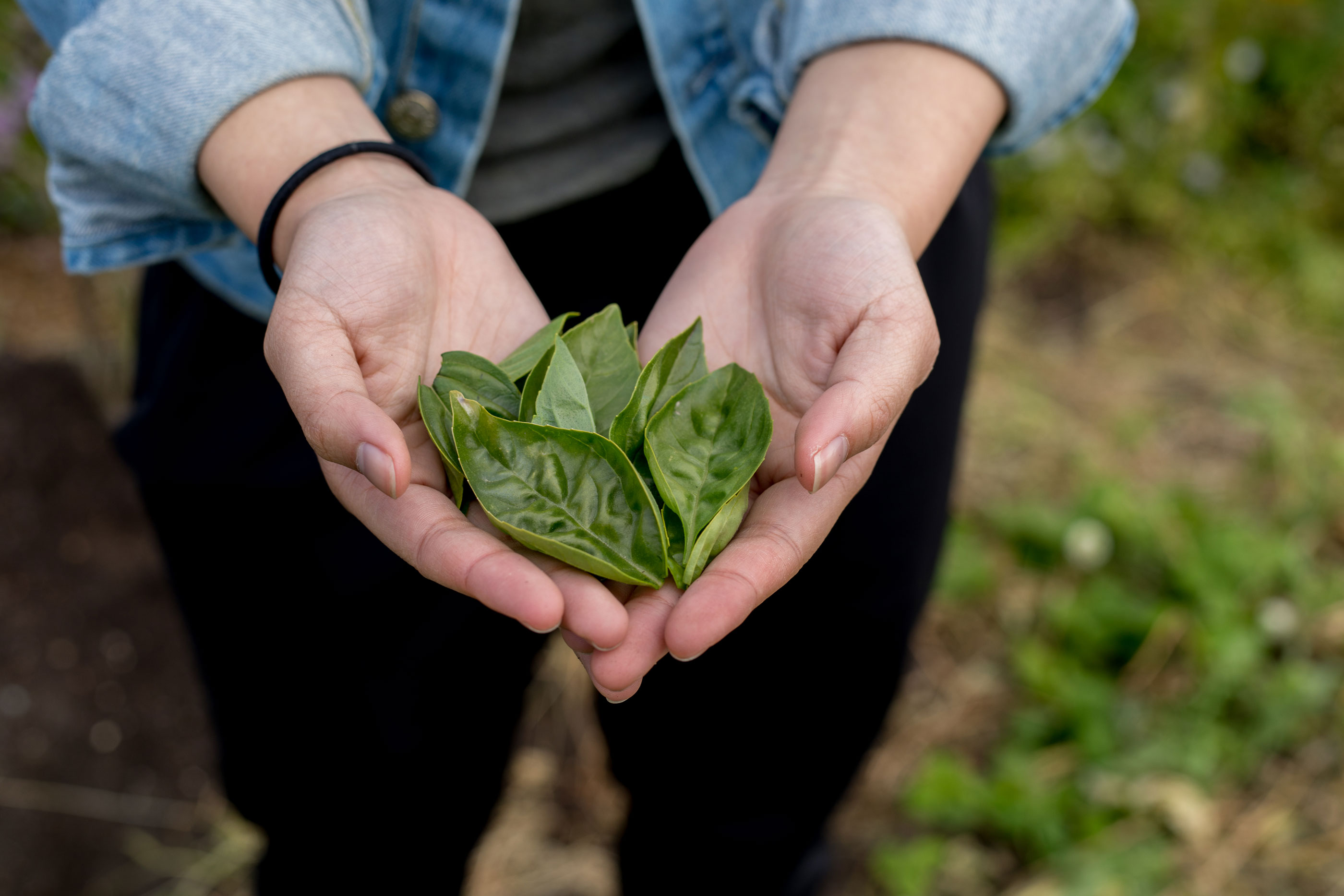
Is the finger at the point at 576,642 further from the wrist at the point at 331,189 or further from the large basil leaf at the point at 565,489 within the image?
the wrist at the point at 331,189

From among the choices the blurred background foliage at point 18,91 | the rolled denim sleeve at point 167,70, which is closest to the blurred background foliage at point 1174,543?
the rolled denim sleeve at point 167,70

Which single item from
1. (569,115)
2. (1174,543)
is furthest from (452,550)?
(1174,543)

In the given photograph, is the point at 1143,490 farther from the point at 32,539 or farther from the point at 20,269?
the point at 20,269

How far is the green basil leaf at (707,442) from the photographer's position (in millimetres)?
887

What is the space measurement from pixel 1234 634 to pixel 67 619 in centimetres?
231

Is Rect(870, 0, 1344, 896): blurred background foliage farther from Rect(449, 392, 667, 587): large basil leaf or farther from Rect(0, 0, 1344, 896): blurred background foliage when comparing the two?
Rect(449, 392, 667, 587): large basil leaf

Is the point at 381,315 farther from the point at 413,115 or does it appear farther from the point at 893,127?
the point at 893,127

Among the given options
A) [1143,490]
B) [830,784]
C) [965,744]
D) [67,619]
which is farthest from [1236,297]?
[67,619]

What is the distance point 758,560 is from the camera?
2.53 ft

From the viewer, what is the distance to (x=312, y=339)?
790mm

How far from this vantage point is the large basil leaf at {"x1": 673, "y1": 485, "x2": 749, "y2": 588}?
83 cm

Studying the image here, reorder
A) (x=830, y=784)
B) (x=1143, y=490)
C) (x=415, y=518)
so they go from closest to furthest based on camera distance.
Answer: (x=415, y=518), (x=830, y=784), (x=1143, y=490)

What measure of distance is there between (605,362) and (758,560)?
0.29 metres

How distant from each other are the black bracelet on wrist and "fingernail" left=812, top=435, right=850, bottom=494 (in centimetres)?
48
